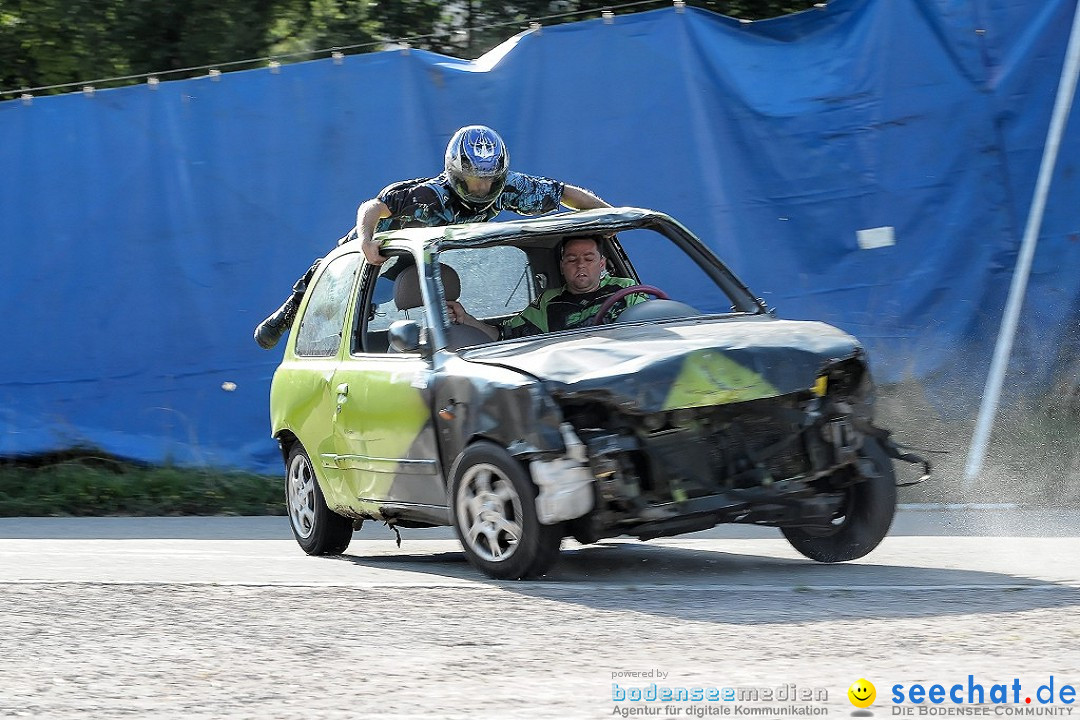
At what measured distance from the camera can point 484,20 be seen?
50.2 feet

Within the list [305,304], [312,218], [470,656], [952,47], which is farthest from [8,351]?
[470,656]

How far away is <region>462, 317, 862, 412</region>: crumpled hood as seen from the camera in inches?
267

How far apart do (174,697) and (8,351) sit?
27.4ft

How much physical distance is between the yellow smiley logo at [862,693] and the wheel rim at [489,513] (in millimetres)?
2394

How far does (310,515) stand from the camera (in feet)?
29.6

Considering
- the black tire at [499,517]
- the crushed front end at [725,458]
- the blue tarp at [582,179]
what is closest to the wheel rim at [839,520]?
the crushed front end at [725,458]

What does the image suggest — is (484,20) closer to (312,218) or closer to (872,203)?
(312,218)

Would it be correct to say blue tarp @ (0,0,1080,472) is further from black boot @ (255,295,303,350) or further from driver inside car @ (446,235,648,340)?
driver inside car @ (446,235,648,340)

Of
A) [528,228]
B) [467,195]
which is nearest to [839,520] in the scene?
[528,228]

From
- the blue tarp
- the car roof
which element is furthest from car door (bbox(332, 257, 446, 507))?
the blue tarp

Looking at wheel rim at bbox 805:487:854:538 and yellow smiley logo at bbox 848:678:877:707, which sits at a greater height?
yellow smiley logo at bbox 848:678:877:707

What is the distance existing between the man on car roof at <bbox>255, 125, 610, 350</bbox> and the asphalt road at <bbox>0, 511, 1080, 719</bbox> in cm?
183

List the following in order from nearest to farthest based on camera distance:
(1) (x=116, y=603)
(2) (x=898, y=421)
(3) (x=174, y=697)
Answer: (3) (x=174, y=697)
(1) (x=116, y=603)
(2) (x=898, y=421)

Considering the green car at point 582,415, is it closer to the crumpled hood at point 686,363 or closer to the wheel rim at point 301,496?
the crumpled hood at point 686,363
